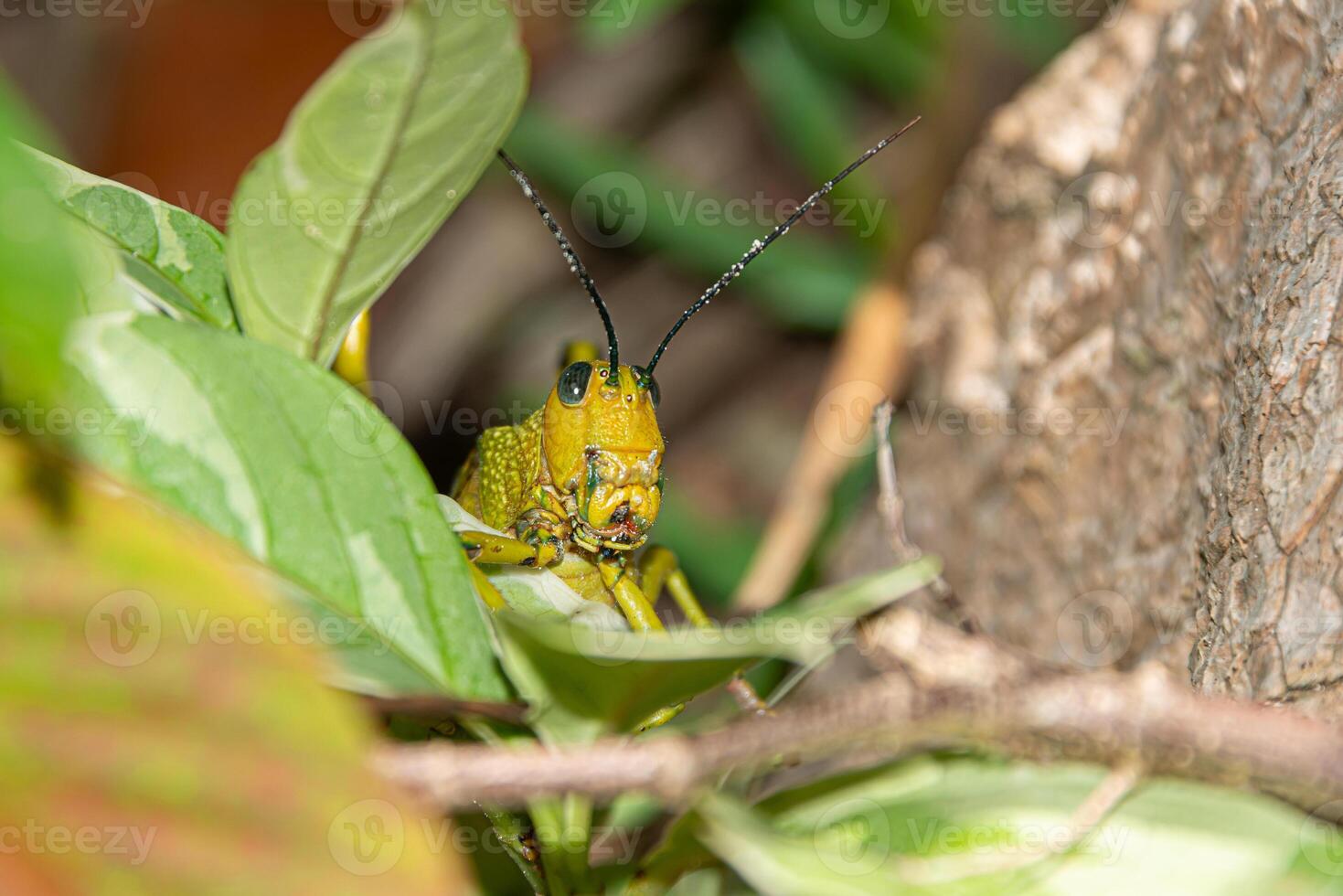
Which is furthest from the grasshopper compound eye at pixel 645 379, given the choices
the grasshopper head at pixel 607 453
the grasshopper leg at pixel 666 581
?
the grasshopper leg at pixel 666 581

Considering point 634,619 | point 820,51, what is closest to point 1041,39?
point 820,51

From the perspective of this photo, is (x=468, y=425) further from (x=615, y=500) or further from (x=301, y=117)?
(x=301, y=117)

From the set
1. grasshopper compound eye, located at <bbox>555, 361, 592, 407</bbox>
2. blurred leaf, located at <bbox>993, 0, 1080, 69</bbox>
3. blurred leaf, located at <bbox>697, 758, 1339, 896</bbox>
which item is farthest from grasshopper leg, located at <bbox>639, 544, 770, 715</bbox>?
blurred leaf, located at <bbox>993, 0, 1080, 69</bbox>

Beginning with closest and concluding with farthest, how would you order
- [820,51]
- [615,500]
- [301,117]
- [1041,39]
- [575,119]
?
[301,117]
[615,500]
[1041,39]
[820,51]
[575,119]

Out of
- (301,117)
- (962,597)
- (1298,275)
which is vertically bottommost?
(962,597)

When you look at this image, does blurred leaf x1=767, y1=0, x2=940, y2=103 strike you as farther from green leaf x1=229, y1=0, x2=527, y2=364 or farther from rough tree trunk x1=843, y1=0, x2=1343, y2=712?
green leaf x1=229, y1=0, x2=527, y2=364
